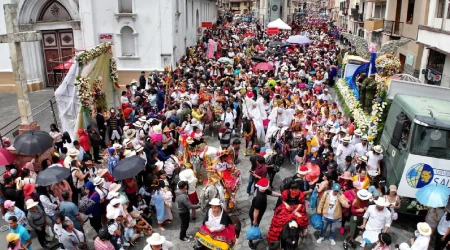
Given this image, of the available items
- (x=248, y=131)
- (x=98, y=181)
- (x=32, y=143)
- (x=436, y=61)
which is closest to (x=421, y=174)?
(x=248, y=131)

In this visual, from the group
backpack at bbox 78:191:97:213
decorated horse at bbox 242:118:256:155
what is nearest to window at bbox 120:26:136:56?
decorated horse at bbox 242:118:256:155

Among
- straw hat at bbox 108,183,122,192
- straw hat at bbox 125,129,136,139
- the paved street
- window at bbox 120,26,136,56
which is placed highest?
window at bbox 120,26,136,56

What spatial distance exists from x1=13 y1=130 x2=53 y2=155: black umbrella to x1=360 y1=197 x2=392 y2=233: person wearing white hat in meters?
7.38

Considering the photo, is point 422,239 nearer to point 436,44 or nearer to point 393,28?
point 436,44

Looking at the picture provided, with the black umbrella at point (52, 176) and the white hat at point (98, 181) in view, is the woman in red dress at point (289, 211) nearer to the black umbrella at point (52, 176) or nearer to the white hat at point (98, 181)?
the white hat at point (98, 181)

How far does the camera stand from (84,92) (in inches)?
477

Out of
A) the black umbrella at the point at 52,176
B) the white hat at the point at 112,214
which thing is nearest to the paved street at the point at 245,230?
the white hat at the point at 112,214

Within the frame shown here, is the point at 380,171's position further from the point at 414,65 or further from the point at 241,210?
the point at 414,65

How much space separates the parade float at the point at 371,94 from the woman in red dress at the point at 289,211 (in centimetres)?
469

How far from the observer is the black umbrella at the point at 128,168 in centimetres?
795

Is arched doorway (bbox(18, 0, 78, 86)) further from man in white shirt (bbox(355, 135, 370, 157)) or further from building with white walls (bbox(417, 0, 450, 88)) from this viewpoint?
building with white walls (bbox(417, 0, 450, 88))

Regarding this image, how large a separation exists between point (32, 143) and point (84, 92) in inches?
138

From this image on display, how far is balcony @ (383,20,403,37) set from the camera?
26.5 metres

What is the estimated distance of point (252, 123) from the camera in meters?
12.6
